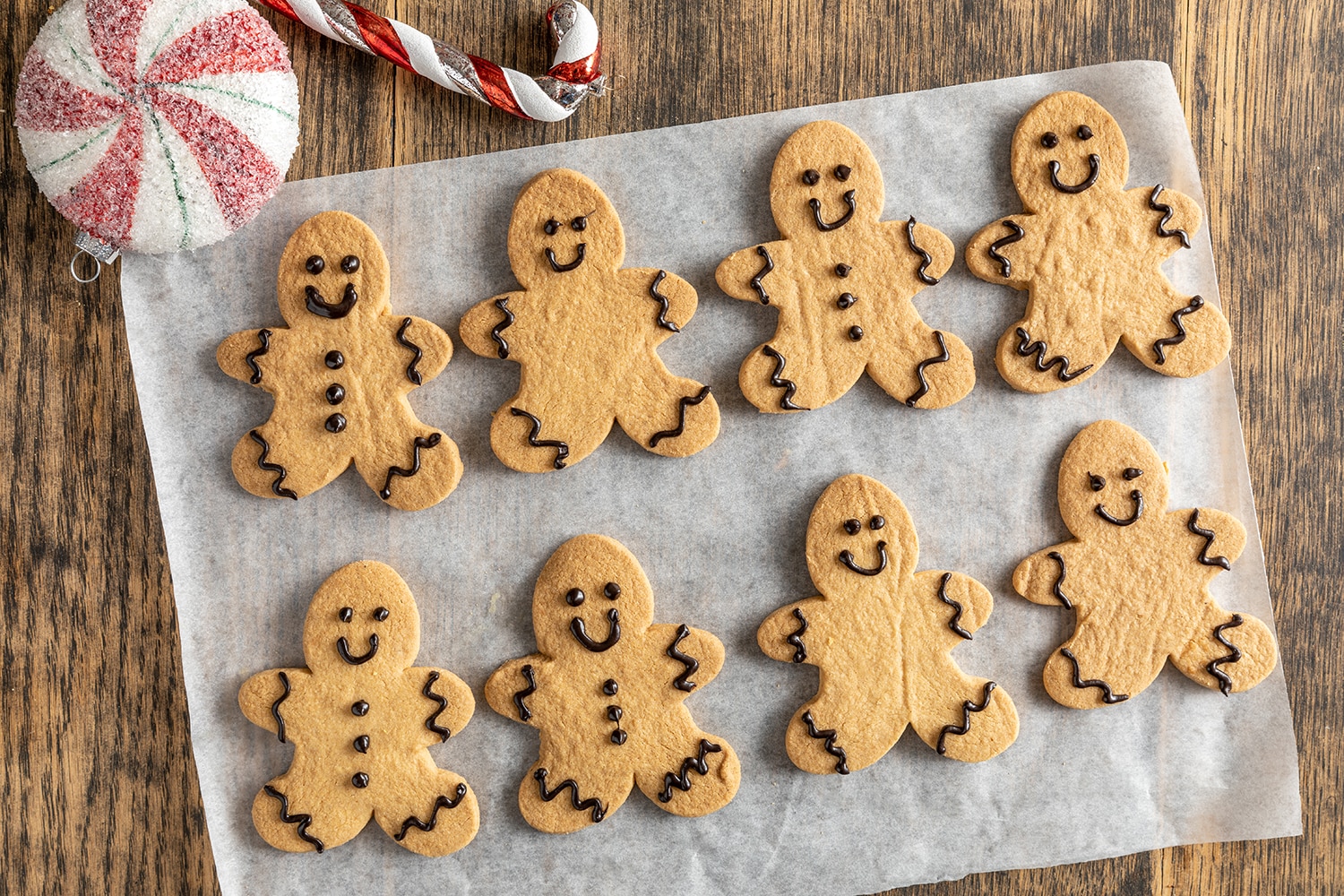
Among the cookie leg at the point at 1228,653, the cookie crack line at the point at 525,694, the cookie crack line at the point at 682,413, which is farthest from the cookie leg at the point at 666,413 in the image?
the cookie leg at the point at 1228,653

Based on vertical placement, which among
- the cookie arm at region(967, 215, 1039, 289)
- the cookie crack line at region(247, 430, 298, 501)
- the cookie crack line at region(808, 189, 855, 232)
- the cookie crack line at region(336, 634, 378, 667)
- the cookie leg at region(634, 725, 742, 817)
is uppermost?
the cookie crack line at region(808, 189, 855, 232)

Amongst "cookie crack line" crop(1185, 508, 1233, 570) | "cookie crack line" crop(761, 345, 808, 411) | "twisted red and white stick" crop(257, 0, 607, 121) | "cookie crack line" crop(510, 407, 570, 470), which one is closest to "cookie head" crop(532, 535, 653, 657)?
"cookie crack line" crop(510, 407, 570, 470)

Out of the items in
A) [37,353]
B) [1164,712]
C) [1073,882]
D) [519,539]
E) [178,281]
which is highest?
[178,281]

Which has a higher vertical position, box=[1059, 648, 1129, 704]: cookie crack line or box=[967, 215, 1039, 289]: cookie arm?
box=[967, 215, 1039, 289]: cookie arm

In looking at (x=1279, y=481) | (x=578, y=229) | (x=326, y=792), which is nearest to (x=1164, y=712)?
(x=1279, y=481)

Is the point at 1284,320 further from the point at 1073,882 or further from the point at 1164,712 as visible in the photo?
the point at 1073,882

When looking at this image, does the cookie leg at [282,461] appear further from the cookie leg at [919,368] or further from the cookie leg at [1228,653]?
the cookie leg at [1228,653]

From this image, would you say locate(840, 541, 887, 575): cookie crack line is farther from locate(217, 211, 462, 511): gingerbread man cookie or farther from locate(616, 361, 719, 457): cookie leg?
locate(217, 211, 462, 511): gingerbread man cookie
